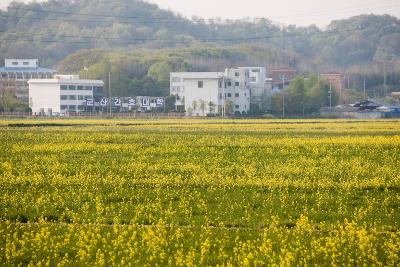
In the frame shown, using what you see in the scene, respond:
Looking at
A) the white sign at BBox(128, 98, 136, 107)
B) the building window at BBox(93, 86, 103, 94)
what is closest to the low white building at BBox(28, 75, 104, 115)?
the building window at BBox(93, 86, 103, 94)

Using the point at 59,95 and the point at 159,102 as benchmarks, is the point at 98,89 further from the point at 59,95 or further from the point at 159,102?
the point at 159,102

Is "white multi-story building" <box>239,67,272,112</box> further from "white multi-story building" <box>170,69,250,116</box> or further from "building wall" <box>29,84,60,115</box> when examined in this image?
"building wall" <box>29,84,60,115</box>

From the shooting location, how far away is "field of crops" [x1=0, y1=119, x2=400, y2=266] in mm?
13156

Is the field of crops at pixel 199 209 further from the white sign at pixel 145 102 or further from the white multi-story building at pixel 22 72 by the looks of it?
the white multi-story building at pixel 22 72

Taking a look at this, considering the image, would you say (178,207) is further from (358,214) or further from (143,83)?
Answer: (143,83)

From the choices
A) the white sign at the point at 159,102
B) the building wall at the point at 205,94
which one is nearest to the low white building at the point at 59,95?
the white sign at the point at 159,102

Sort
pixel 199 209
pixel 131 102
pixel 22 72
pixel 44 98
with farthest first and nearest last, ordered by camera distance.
→ pixel 22 72 → pixel 44 98 → pixel 131 102 → pixel 199 209

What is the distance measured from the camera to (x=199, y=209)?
58.5ft

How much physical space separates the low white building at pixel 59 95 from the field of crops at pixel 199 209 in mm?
86664

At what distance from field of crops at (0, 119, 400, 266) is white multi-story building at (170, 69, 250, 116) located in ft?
264

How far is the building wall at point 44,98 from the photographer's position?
119 m

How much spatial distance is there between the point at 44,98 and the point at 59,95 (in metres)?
3.46

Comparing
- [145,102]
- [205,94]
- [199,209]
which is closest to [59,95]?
[145,102]

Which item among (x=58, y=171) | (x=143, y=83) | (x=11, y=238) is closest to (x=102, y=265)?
(x=11, y=238)
